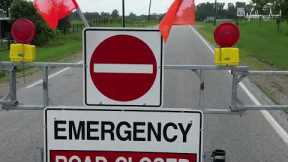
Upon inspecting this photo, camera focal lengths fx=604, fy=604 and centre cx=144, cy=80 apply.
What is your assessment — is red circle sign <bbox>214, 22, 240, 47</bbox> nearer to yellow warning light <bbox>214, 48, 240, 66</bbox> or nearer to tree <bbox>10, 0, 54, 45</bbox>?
yellow warning light <bbox>214, 48, 240, 66</bbox>

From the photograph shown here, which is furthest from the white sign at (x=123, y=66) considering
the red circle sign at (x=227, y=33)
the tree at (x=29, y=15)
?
the tree at (x=29, y=15)

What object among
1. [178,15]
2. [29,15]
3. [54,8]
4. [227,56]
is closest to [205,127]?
[227,56]

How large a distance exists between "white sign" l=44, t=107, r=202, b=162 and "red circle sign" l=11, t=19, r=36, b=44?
0.64 m

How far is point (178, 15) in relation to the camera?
3.39 m

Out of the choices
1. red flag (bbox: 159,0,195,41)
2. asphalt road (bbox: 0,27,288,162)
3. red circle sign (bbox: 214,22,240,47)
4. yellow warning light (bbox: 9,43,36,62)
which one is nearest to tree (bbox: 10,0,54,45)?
asphalt road (bbox: 0,27,288,162)

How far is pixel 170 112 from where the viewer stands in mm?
3246

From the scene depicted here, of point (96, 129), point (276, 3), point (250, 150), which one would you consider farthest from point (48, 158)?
point (276, 3)

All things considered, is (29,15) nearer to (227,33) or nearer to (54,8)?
(54,8)

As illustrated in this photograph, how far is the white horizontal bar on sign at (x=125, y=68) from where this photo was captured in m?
3.26

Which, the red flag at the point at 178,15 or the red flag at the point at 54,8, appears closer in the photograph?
the red flag at the point at 178,15

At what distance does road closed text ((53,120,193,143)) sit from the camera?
10.7 feet

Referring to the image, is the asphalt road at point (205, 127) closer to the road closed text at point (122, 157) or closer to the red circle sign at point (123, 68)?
the road closed text at point (122, 157)

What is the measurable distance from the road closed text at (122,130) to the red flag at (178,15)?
492 mm

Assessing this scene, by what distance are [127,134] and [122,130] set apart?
0.12 feet
